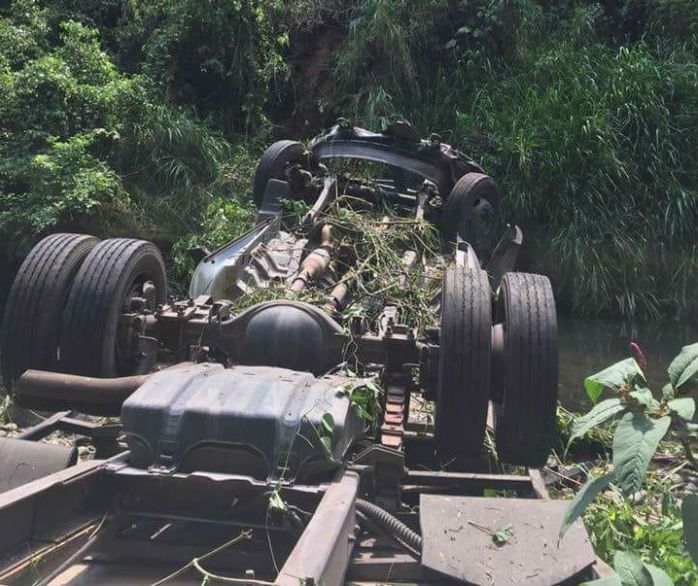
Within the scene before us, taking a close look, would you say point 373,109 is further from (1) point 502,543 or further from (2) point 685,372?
(2) point 685,372

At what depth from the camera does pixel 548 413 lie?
3.89m

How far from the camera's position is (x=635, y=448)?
177cm

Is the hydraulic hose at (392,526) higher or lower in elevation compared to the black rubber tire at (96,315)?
lower

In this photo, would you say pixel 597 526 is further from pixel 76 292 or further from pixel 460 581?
pixel 76 292

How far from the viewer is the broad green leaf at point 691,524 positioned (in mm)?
1603

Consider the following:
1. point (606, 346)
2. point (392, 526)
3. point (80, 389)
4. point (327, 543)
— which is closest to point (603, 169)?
point (606, 346)

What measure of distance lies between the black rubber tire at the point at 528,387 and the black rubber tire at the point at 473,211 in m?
2.21

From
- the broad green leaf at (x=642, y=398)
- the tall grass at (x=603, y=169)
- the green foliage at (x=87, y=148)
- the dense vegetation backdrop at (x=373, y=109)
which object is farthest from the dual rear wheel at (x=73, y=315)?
the tall grass at (x=603, y=169)

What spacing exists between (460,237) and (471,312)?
235 centimetres

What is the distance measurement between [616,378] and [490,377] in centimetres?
206

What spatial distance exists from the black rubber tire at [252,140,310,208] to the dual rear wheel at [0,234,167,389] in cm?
243

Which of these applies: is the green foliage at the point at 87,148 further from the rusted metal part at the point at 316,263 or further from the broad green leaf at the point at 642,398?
the broad green leaf at the point at 642,398

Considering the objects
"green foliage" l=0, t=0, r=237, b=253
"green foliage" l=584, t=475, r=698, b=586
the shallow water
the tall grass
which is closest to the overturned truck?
"green foliage" l=584, t=475, r=698, b=586

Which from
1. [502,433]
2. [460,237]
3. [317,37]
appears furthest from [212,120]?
[502,433]
